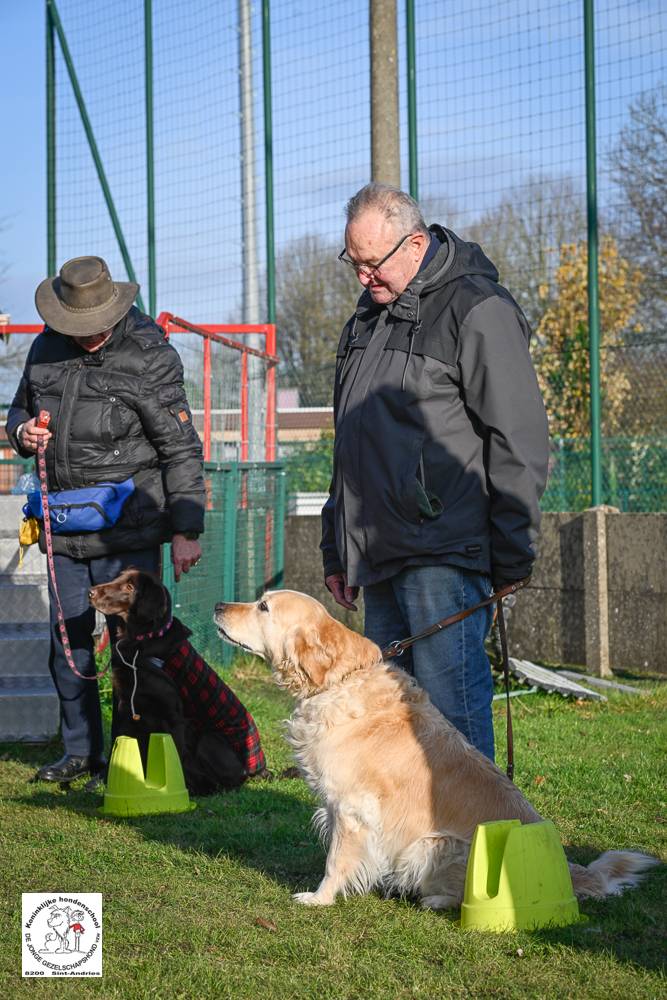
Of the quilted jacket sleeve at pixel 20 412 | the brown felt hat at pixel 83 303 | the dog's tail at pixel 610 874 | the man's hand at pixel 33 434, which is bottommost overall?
the dog's tail at pixel 610 874

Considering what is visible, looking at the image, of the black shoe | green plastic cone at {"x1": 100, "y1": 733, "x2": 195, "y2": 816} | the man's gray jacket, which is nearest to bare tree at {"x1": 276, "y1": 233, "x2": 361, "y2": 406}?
the black shoe

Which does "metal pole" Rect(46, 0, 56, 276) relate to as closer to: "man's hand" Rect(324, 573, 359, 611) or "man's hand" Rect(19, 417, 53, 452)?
"man's hand" Rect(19, 417, 53, 452)

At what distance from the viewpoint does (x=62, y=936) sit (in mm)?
3027

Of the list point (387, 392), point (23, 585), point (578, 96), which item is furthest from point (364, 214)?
point (578, 96)

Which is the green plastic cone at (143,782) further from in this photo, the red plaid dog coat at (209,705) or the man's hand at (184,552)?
the man's hand at (184,552)

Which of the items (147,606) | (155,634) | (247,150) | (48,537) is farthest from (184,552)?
(247,150)

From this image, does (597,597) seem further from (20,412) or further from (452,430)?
(452,430)

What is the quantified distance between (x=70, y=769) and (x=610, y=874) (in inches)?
107

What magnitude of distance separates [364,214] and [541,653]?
6.29 meters

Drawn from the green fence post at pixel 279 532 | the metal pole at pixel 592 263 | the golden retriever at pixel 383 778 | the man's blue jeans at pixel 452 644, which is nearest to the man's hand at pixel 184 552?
the golden retriever at pixel 383 778

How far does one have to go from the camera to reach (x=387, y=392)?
3.71 m

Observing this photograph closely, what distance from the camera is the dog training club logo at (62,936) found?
299 cm

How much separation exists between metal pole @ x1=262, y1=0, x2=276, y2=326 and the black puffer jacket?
528 centimetres

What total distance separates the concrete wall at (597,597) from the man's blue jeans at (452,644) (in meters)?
5.16
